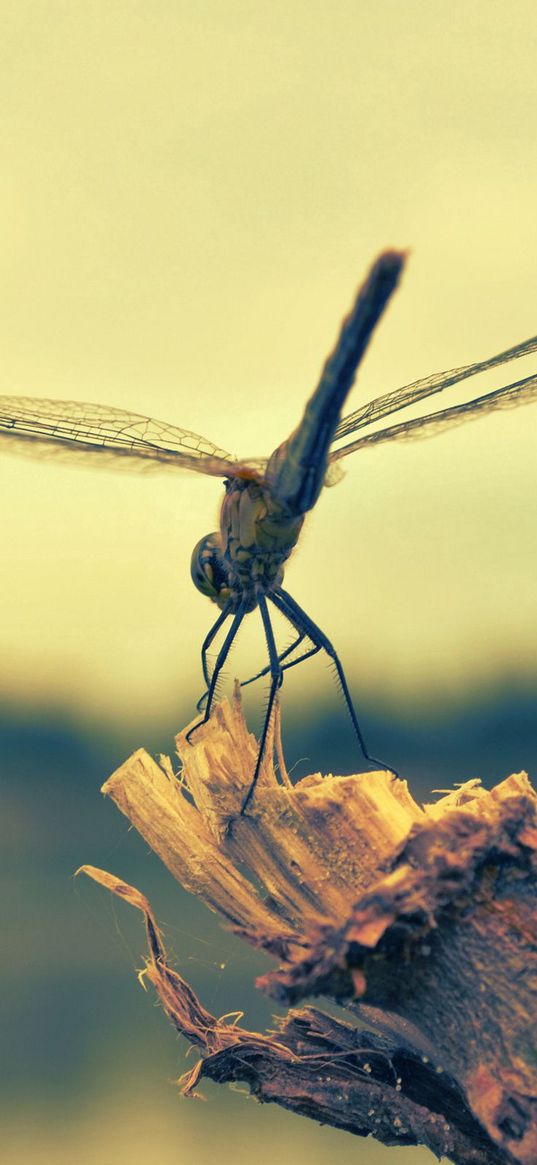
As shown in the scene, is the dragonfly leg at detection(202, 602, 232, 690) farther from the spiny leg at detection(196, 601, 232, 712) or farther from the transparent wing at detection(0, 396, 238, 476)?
the transparent wing at detection(0, 396, 238, 476)

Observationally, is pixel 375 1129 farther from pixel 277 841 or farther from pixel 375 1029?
pixel 277 841

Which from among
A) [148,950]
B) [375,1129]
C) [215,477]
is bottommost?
[375,1129]

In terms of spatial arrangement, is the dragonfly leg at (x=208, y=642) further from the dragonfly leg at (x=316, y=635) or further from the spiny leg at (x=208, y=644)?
the dragonfly leg at (x=316, y=635)

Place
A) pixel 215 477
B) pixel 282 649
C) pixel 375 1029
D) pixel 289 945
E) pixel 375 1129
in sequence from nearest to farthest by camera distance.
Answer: pixel 289 945 → pixel 375 1129 → pixel 375 1029 → pixel 215 477 → pixel 282 649

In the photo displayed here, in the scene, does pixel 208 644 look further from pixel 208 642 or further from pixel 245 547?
pixel 245 547

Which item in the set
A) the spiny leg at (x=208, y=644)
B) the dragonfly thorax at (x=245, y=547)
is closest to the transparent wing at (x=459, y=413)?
the dragonfly thorax at (x=245, y=547)

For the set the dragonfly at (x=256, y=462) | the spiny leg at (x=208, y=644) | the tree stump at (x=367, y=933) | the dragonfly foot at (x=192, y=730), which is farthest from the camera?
the spiny leg at (x=208, y=644)

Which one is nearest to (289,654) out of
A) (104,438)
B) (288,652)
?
(288,652)

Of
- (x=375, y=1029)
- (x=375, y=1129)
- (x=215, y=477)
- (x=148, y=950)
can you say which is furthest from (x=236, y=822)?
(x=215, y=477)
